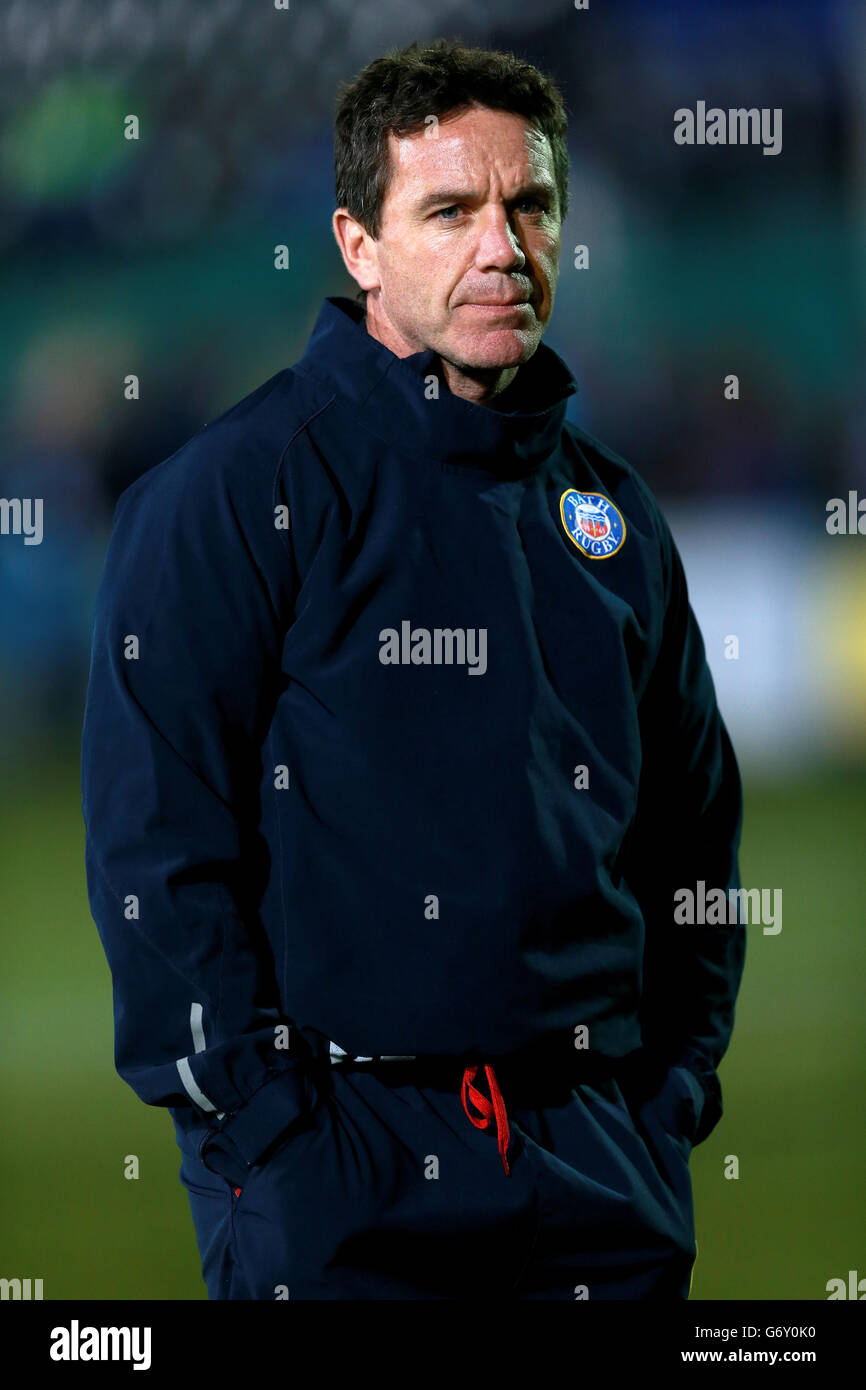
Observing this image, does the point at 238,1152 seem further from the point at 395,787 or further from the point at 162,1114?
the point at 162,1114

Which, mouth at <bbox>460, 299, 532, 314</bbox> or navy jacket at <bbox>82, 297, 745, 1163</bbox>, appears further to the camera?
mouth at <bbox>460, 299, 532, 314</bbox>

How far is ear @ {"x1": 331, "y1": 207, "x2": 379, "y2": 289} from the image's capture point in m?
1.29

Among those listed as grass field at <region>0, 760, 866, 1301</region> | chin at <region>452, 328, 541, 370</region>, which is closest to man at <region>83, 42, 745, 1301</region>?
chin at <region>452, 328, 541, 370</region>

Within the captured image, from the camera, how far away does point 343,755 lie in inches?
45.4

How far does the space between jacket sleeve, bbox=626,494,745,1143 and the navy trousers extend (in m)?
0.15

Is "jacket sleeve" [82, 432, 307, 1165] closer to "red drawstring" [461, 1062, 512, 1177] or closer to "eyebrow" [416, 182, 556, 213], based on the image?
"red drawstring" [461, 1062, 512, 1177]

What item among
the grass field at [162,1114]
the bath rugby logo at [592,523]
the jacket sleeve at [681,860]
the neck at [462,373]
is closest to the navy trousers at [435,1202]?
the jacket sleeve at [681,860]

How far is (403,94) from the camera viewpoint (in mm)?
1253

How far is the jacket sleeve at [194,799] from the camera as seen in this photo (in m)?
1.11

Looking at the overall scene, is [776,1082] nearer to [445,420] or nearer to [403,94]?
[445,420]

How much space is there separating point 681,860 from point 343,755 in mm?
440

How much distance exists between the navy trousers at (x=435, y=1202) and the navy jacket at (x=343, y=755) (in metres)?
0.04

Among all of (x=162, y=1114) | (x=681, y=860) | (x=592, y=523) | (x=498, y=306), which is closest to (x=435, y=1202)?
(x=681, y=860)

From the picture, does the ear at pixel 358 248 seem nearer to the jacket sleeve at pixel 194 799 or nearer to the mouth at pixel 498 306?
the mouth at pixel 498 306
